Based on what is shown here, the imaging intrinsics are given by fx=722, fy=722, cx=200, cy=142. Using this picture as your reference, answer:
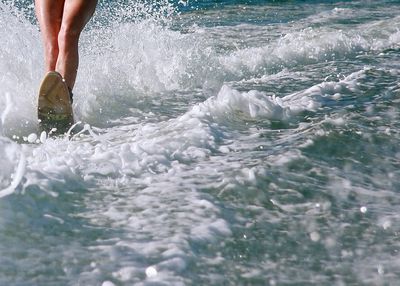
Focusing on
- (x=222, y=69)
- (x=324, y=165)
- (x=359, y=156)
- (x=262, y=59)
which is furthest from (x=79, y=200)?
(x=262, y=59)

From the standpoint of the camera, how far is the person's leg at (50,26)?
4.50m

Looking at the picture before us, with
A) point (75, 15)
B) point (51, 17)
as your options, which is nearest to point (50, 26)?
point (51, 17)

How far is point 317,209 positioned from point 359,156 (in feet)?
2.51

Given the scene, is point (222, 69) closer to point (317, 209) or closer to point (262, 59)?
point (262, 59)

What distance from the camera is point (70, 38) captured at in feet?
14.1

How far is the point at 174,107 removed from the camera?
5117 mm

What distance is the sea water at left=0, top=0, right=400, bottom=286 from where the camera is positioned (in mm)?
2506

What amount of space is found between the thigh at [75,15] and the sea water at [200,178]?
2.06 feet

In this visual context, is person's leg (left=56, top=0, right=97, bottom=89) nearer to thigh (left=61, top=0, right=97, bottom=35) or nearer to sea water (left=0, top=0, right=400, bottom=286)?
thigh (left=61, top=0, right=97, bottom=35)

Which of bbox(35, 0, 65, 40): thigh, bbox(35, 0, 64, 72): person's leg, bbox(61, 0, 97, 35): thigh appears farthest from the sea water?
bbox(61, 0, 97, 35): thigh

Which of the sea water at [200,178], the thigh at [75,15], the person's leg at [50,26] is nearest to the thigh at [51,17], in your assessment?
the person's leg at [50,26]

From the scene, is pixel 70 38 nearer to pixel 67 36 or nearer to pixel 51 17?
pixel 67 36

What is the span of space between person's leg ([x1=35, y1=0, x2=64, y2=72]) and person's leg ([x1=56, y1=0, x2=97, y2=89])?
18cm

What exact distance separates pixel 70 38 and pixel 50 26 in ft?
1.05
